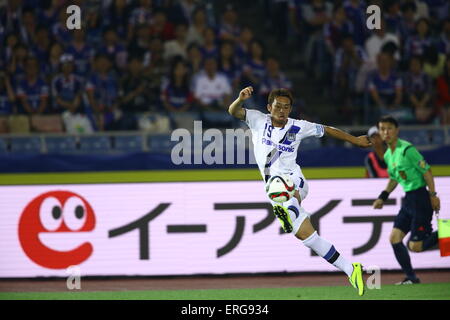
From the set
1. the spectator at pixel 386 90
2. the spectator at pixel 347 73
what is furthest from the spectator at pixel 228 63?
the spectator at pixel 386 90

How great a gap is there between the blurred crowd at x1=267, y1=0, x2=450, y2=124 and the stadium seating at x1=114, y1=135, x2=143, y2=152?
3.81m

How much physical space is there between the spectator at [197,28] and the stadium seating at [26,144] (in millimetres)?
3629

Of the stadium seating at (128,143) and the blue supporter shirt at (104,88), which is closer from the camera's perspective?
the stadium seating at (128,143)

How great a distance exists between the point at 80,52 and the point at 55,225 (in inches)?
159

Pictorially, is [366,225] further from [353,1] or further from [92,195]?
[353,1]

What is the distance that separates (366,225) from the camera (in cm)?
1107

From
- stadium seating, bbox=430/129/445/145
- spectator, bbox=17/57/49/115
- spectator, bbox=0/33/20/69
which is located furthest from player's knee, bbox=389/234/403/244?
spectator, bbox=0/33/20/69

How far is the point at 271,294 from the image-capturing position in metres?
9.69

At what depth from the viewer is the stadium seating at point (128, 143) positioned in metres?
12.4

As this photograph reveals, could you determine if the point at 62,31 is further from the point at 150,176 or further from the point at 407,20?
the point at 407,20

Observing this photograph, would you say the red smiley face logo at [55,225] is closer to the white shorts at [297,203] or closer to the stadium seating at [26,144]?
the stadium seating at [26,144]

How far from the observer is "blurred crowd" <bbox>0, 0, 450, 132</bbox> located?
44.0ft

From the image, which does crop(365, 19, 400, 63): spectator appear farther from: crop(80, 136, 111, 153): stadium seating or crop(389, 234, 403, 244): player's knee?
crop(389, 234, 403, 244): player's knee

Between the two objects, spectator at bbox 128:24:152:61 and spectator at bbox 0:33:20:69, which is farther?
spectator at bbox 128:24:152:61
